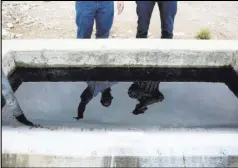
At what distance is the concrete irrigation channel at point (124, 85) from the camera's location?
106 inches

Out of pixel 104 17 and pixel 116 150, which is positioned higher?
pixel 104 17

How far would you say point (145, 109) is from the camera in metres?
3.03

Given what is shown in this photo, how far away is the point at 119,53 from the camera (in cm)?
320

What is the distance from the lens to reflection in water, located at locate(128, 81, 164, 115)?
3.18 metres

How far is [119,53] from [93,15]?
0.80 m

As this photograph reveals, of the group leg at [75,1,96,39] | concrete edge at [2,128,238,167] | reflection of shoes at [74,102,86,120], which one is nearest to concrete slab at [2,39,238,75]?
reflection of shoes at [74,102,86,120]

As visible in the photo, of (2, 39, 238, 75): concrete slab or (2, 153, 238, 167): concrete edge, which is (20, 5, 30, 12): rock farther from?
(2, 153, 238, 167): concrete edge

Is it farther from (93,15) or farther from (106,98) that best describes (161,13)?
(106,98)

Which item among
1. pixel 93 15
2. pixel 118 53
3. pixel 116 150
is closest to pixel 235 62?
pixel 118 53

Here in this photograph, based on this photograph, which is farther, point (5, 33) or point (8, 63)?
point (5, 33)

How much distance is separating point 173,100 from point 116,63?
54 centimetres

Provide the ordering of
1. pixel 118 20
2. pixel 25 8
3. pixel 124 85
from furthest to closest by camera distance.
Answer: pixel 25 8
pixel 118 20
pixel 124 85

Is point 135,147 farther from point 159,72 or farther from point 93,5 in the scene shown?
point 93,5

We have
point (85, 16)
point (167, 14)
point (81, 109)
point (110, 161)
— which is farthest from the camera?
point (167, 14)
